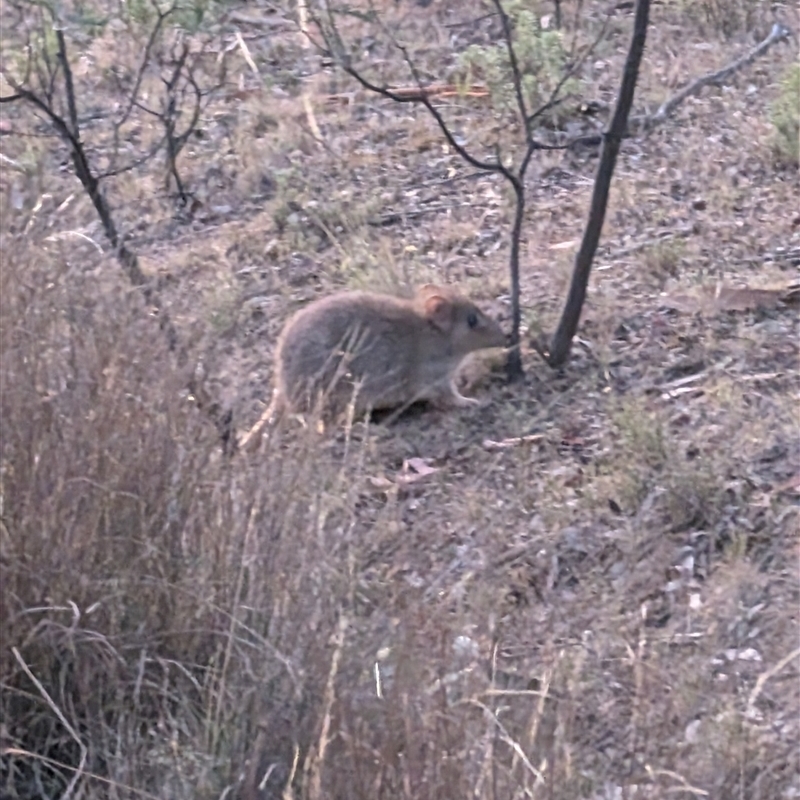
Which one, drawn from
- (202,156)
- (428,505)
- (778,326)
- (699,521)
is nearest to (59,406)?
(428,505)

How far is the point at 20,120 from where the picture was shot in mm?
10320

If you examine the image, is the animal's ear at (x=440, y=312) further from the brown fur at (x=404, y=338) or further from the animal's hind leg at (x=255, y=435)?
the animal's hind leg at (x=255, y=435)

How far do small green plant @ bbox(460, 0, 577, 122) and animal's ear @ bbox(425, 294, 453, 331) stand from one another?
4.69ft

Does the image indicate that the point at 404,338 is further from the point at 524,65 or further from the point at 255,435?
the point at 524,65

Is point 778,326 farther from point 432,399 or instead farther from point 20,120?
point 20,120

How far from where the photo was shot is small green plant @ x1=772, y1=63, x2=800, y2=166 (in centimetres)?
779

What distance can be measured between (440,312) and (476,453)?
0.86 metres

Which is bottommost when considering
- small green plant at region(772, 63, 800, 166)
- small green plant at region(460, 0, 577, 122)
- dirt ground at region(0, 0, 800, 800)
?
dirt ground at region(0, 0, 800, 800)

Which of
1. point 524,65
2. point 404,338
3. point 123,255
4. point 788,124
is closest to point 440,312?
point 404,338

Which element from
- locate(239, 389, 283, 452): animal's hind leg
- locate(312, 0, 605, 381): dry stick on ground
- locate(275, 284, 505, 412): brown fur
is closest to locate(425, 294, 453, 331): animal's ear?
locate(275, 284, 505, 412): brown fur

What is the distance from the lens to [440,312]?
6859 millimetres

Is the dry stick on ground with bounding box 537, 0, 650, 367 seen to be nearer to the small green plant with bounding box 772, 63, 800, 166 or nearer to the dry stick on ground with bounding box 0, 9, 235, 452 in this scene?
the dry stick on ground with bounding box 0, 9, 235, 452

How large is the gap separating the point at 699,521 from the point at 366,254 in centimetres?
304

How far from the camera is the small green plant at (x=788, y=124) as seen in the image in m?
7.79
